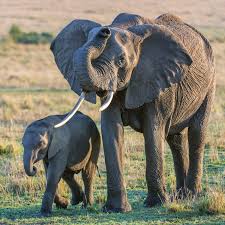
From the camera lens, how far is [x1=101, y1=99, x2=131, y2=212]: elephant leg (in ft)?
37.5

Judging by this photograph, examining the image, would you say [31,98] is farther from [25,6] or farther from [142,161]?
[25,6]

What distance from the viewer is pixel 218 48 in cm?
4988

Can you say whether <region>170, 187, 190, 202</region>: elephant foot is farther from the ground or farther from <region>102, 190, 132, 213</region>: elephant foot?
<region>102, 190, 132, 213</region>: elephant foot

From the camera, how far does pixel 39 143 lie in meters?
11.2

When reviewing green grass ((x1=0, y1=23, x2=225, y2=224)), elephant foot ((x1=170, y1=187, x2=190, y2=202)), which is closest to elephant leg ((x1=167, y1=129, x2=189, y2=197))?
elephant foot ((x1=170, y1=187, x2=190, y2=202))

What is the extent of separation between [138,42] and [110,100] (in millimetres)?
917

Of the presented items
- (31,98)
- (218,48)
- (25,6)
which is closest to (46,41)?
(218,48)

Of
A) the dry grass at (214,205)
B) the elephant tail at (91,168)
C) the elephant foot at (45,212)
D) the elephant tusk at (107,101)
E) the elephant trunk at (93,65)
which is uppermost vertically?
the elephant trunk at (93,65)

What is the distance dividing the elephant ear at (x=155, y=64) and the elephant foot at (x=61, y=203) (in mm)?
1441

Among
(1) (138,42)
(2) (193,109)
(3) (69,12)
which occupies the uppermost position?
(3) (69,12)

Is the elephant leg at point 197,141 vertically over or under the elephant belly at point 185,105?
under

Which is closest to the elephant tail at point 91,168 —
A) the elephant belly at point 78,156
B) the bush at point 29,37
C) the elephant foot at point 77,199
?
the elephant foot at point 77,199

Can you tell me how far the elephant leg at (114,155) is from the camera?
11.4m

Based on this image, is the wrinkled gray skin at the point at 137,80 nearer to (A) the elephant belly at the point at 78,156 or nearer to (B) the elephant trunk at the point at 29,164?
(A) the elephant belly at the point at 78,156
